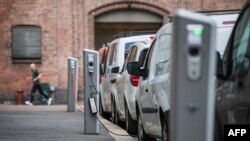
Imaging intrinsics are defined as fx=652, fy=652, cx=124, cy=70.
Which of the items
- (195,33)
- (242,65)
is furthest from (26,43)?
(195,33)

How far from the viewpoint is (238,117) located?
5.54 metres

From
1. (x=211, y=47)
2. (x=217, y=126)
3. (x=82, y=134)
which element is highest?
(x=211, y=47)

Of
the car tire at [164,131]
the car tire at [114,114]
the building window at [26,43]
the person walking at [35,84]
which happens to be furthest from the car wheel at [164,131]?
the building window at [26,43]

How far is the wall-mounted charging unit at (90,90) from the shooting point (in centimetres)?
1294

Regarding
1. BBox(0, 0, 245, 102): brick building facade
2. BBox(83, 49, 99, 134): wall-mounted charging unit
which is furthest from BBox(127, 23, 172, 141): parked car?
BBox(0, 0, 245, 102): brick building facade

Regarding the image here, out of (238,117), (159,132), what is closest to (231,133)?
(238,117)

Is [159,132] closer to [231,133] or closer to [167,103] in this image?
[167,103]

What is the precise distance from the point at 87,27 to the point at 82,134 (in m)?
17.3

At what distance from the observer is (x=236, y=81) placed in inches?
223

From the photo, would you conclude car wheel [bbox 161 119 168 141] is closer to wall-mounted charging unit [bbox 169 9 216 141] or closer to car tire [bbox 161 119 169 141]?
car tire [bbox 161 119 169 141]

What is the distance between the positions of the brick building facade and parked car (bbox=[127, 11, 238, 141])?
18.6m

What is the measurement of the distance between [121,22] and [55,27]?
3195 millimetres

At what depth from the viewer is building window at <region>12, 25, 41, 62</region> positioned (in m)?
29.4

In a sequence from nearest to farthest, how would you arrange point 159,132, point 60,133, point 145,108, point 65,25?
point 159,132, point 145,108, point 60,133, point 65,25
